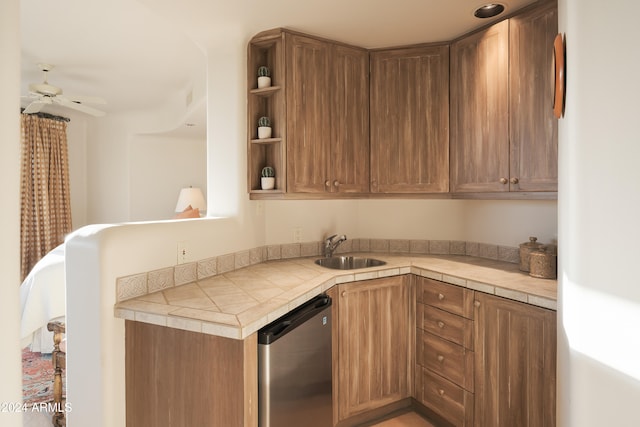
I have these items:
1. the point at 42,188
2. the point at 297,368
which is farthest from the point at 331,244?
the point at 42,188

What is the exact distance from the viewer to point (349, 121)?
99.7 inches

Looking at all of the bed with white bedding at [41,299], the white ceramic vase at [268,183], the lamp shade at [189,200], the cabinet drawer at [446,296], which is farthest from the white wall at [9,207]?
the lamp shade at [189,200]

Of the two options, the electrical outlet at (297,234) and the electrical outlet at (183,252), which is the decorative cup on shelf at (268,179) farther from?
the electrical outlet at (183,252)

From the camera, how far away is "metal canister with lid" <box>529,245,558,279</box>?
6.39ft

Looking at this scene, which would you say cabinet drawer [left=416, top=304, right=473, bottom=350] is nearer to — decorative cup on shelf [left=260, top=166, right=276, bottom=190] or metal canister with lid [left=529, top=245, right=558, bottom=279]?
metal canister with lid [left=529, top=245, right=558, bottom=279]

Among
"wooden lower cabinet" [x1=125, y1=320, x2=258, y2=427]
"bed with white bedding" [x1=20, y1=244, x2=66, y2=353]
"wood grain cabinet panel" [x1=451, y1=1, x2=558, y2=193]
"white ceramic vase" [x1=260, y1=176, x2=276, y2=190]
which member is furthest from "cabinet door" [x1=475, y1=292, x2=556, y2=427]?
"bed with white bedding" [x1=20, y1=244, x2=66, y2=353]

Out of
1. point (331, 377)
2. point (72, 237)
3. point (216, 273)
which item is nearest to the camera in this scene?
point (72, 237)

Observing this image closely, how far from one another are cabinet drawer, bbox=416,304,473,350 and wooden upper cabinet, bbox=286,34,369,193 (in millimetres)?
906

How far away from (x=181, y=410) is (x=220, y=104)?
1.73 metres

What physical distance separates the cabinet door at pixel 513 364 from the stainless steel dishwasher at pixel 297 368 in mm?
792

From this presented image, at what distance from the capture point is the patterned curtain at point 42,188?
186 inches

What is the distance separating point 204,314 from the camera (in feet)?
4.73

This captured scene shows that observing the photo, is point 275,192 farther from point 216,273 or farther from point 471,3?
point 471,3

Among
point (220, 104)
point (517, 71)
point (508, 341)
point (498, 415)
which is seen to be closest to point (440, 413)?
point (498, 415)
